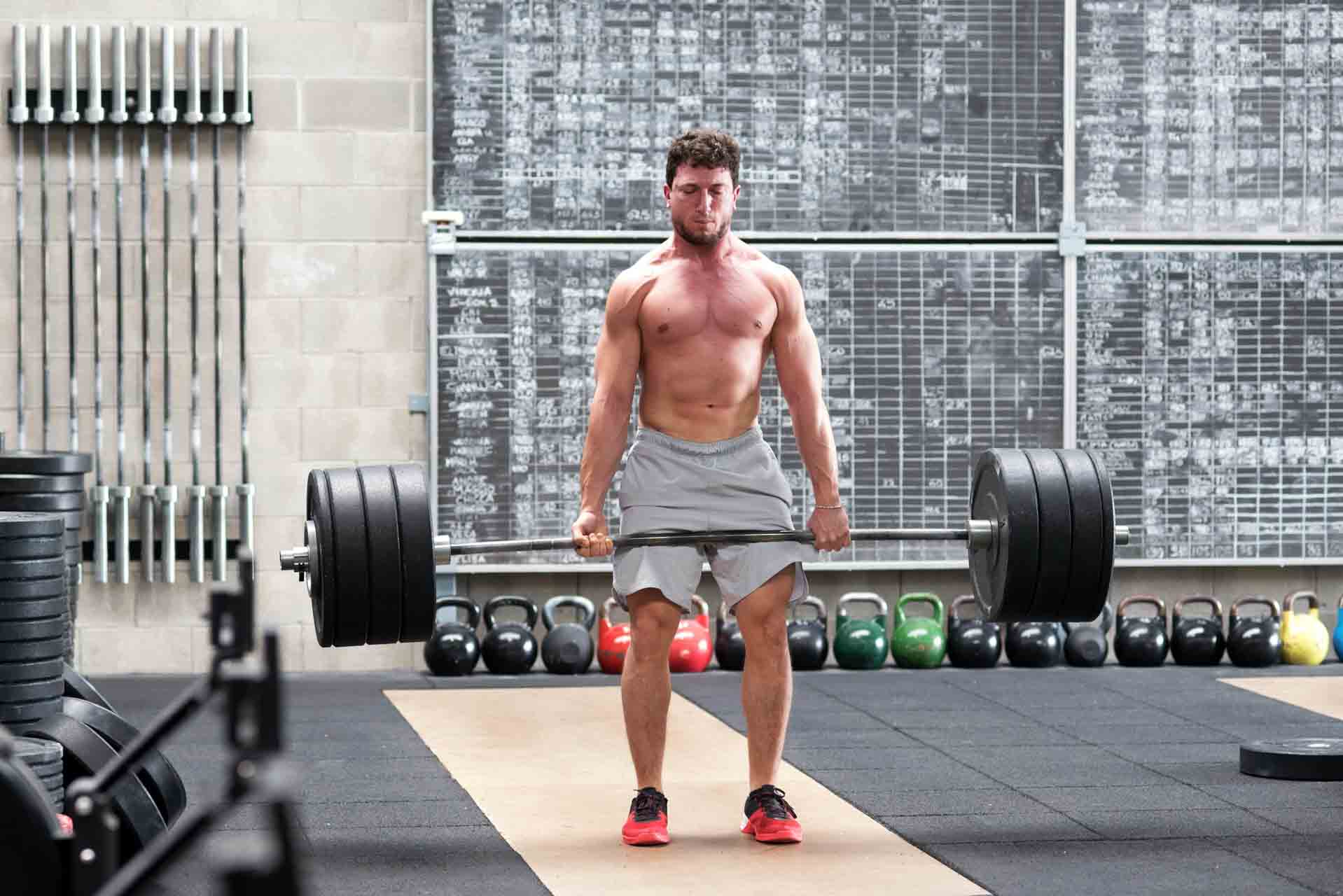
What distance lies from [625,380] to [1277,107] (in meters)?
3.48

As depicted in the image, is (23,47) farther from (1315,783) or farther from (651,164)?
(1315,783)

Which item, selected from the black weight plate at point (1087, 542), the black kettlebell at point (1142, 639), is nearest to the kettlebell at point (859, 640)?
the black kettlebell at point (1142, 639)

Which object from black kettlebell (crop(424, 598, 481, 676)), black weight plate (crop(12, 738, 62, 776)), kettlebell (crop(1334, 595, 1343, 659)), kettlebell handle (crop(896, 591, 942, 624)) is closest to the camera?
black weight plate (crop(12, 738, 62, 776))

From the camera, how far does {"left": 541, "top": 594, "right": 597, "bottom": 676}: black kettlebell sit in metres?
5.55

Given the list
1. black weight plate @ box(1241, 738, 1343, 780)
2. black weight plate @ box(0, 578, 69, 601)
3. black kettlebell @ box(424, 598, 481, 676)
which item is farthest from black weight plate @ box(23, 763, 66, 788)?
black kettlebell @ box(424, 598, 481, 676)

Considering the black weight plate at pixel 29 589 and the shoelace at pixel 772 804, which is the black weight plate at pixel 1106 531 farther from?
the black weight plate at pixel 29 589

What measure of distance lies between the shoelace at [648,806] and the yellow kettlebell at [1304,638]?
3202 millimetres

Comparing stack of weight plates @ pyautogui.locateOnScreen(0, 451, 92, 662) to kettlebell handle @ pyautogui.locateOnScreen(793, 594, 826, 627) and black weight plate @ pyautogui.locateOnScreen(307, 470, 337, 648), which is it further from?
kettlebell handle @ pyautogui.locateOnScreen(793, 594, 826, 627)

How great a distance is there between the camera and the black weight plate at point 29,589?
9.80 feet

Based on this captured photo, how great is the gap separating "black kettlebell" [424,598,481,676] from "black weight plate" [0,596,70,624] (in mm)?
2466

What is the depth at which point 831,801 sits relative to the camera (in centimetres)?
369

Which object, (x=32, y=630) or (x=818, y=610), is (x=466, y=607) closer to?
(x=818, y=610)

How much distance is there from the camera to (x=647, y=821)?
10.8 feet

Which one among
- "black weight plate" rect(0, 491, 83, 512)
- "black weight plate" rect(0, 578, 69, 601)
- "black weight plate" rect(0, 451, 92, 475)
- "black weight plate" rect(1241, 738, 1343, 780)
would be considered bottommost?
"black weight plate" rect(1241, 738, 1343, 780)
